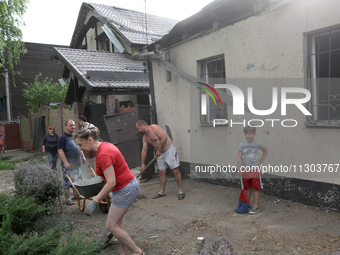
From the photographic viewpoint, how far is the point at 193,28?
6484 millimetres

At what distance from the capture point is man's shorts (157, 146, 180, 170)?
5.94 meters

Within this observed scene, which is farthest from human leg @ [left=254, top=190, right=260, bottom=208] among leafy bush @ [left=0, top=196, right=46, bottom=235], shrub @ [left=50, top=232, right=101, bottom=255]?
leafy bush @ [left=0, top=196, right=46, bottom=235]

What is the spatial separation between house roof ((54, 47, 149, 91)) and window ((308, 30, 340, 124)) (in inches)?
268

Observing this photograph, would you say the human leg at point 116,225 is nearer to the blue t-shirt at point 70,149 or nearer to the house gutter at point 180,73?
the blue t-shirt at point 70,149

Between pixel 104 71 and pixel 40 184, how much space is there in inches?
241

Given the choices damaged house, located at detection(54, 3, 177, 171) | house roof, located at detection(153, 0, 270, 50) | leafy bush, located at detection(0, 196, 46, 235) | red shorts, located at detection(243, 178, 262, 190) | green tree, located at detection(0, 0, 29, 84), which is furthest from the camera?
green tree, located at detection(0, 0, 29, 84)

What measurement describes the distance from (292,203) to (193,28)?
14.1 ft

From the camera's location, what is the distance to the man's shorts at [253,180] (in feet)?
15.0

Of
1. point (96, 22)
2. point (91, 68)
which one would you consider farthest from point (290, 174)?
point (96, 22)

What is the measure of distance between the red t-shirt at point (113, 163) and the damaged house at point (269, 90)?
2.90m

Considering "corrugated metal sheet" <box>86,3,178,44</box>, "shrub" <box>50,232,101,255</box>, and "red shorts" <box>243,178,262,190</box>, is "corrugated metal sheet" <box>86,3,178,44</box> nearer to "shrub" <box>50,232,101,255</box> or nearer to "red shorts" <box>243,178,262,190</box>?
"red shorts" <box>243,178,262,190</box>

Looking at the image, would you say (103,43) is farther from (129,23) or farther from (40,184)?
(40,184)

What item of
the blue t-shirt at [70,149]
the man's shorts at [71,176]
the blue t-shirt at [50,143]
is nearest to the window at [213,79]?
the blue t-shirt at [70,149]

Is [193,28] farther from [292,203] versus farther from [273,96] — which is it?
[292,203]
